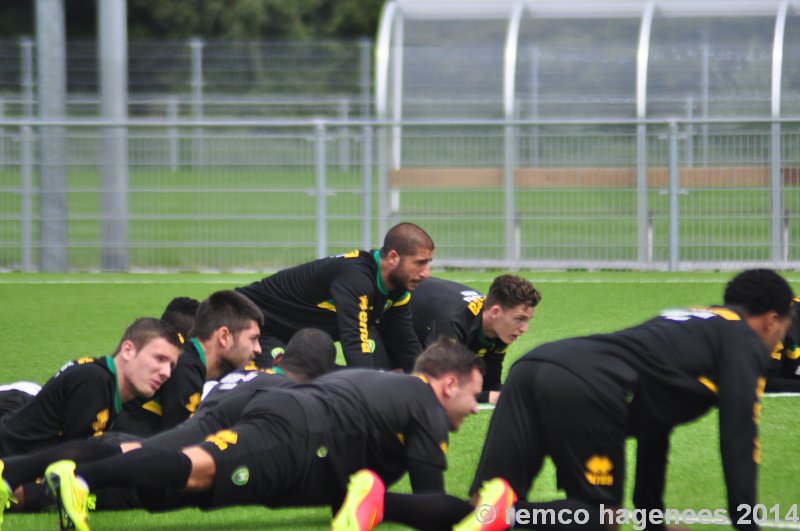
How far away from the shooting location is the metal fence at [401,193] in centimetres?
1240

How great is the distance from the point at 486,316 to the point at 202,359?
1.62 meters

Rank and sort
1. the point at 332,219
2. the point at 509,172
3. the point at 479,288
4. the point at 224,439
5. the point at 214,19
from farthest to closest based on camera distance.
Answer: the point at 214,19
the point at 509,172
the point at 332,219
the point at 479,288
the point at 224,439

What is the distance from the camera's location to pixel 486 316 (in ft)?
21.9

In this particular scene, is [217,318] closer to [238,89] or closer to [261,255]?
[261,255]

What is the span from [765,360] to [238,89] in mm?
19368

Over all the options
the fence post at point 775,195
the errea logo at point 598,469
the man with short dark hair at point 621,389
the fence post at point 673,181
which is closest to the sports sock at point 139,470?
the man with short dark hair at point 621,389

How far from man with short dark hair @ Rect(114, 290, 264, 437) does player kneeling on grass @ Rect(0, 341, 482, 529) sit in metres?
0.95

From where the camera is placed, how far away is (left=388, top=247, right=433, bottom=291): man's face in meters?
7.03

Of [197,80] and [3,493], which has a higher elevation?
[197,80]

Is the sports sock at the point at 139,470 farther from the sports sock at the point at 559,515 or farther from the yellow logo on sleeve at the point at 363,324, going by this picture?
the yellow logo on sleeve at the point at 363,324

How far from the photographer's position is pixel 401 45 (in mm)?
14555

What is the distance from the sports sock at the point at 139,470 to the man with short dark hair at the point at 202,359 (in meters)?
1.26

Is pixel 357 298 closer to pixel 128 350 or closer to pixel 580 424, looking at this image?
pixel 128 350

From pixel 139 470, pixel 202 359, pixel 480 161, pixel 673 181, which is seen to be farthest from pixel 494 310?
pixel 480 161
